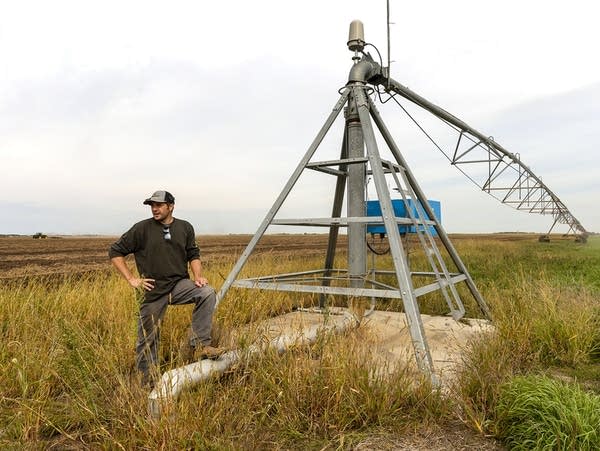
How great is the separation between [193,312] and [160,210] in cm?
113

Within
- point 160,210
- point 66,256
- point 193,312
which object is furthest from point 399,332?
point 66,256

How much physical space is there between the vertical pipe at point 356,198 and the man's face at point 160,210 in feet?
9.43

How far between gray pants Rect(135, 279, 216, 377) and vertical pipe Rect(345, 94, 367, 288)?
269 centimetres

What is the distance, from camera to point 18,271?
16047 millimetres

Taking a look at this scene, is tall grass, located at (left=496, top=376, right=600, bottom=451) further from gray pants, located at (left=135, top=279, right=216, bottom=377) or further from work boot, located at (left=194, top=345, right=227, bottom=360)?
gray pants, located at (left=135, top=279, right=216, bottom=377)

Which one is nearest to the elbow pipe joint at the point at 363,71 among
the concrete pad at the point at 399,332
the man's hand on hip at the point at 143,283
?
the concrete pad at the point at 399,332

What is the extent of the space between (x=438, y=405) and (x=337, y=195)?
4251 millimetres

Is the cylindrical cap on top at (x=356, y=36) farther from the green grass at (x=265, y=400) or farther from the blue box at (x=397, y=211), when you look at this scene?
the green grass at (x=265, y=400)

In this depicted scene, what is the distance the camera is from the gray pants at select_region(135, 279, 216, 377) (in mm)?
3900

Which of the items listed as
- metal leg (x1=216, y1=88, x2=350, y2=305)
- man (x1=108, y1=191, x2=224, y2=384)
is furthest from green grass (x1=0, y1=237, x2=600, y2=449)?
metal leg (x1=216, y1=88, x2=350, y2=305)

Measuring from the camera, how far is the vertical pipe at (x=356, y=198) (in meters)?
5.99

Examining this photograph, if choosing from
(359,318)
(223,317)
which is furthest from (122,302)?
(359,318)

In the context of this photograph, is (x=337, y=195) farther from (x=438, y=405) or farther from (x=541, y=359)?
(x=438, y=405)

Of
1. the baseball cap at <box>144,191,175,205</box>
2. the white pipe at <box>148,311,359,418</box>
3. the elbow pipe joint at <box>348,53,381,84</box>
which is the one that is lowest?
the white pipe at <box>148,311,359,418</box>
